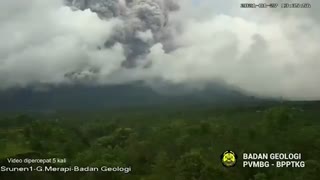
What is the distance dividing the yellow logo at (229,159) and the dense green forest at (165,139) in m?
0.05

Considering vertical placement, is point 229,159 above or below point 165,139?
below

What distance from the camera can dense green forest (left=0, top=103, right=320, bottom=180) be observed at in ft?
27.0

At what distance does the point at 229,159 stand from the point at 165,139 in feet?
2.88

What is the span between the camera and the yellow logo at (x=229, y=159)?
321 inches

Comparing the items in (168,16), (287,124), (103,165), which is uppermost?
(168,16)

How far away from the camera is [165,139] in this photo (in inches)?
335

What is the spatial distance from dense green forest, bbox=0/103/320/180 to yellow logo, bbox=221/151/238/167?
0.05m

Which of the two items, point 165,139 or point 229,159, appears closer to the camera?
point 229,159

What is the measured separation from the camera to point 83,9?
8.57 m

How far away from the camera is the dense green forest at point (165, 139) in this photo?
27.0 ft

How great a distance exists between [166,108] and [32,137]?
1.77 metres

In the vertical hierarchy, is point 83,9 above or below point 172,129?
above

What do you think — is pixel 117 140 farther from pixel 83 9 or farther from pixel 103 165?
pixel 83 9

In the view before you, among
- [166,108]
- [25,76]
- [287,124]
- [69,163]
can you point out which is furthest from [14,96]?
[287,124]
